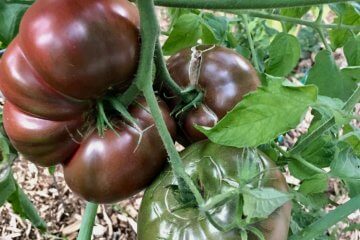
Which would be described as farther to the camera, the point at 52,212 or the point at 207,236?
the point at 52,212

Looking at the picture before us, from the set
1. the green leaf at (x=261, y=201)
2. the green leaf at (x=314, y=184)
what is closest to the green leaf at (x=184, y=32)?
the green leaf at (x=314, y=184)

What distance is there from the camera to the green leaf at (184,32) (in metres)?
1.03

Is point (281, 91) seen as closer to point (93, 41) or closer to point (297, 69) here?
point (93, 41)

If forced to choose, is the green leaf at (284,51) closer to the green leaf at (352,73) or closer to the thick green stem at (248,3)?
the green leaf at (352,73)

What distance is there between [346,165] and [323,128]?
0.19 ft

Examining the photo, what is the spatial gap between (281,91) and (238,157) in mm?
145

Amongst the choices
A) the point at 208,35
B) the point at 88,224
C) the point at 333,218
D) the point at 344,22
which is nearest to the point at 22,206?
the point at 88,224

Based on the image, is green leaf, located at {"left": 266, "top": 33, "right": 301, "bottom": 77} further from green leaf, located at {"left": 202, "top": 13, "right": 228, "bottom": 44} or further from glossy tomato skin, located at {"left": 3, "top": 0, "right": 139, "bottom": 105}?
glossy tomato skin, located at {"left": 3, "top": 0, "right": 139, "bottom": 105}

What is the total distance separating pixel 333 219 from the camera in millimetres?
822

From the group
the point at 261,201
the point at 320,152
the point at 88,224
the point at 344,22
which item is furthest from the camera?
the point at 344,22

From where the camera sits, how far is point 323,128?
794mm

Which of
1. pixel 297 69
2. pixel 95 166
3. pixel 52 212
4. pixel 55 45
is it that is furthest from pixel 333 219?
pixel 297 69

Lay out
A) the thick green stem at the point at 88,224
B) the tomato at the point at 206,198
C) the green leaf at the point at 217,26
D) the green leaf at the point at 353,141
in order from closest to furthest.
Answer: the tomato at the point at 206,198 < the green leaf at the point at 353,141 < the thick green stem at the point at 88,224 < the green leaf at the point at 217,26

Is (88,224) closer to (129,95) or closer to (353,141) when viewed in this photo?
(129,95)
